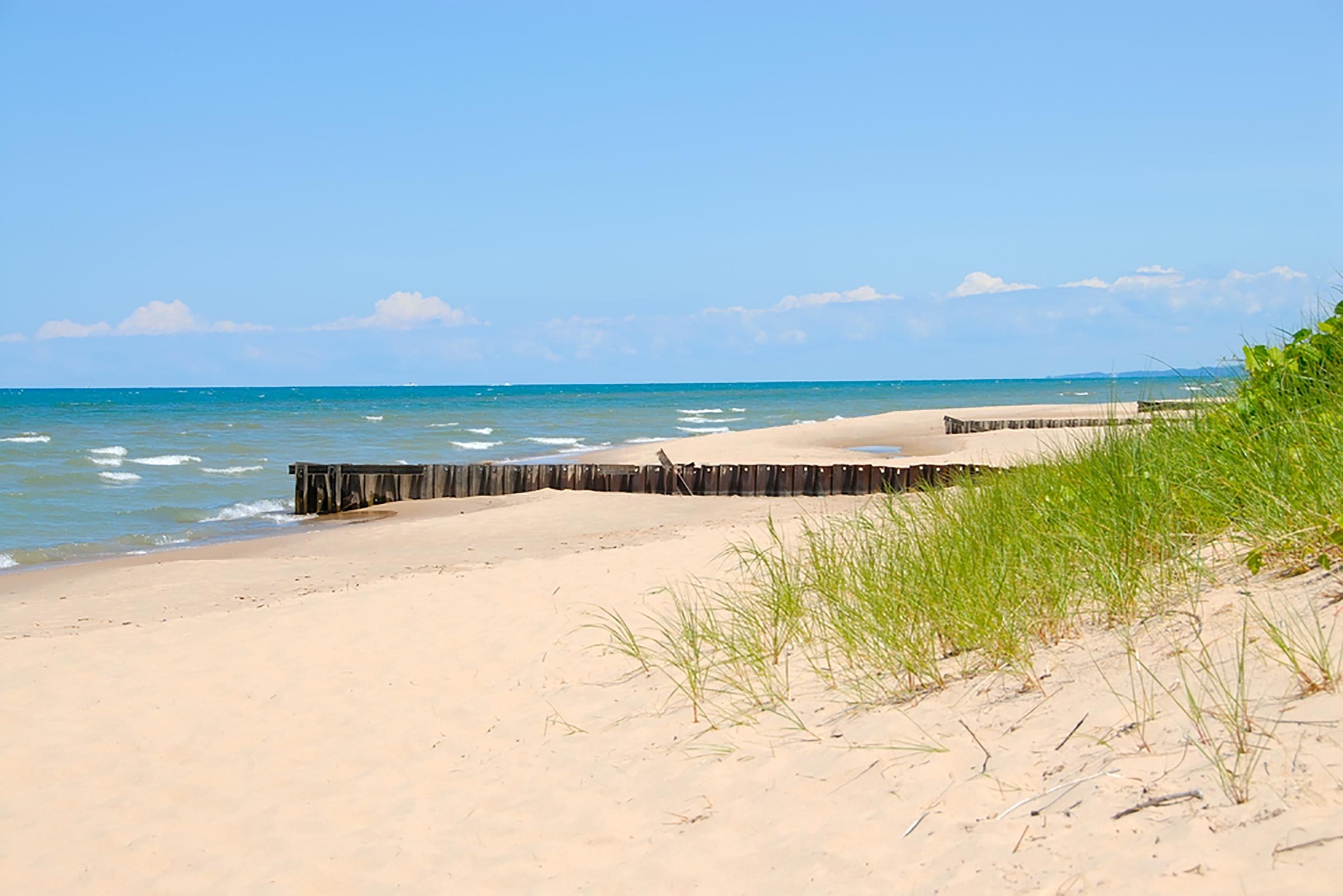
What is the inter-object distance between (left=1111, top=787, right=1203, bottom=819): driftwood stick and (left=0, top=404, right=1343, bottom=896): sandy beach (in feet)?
0.06

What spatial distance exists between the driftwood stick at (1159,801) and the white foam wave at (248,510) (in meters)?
16.5

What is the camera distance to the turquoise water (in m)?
15.8

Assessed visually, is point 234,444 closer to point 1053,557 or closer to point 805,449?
point 805,449

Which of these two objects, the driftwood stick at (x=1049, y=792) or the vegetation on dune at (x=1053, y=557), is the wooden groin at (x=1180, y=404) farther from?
the driftwood stick at (x=1049, y=792)

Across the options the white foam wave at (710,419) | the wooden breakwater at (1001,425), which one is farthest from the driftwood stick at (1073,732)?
the white foam wave at (710,419)

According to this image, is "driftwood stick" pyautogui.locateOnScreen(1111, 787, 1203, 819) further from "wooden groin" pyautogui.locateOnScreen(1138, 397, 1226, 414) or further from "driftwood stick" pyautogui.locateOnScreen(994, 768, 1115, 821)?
"wooden groin" pyautogui.locateOnScreen(1138, 397, 1226, 414)

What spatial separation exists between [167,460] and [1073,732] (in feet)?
92.5

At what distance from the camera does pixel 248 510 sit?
18172mm

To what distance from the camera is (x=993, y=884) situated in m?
2.68

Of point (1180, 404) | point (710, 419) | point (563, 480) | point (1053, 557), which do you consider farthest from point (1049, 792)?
point (710, 419)

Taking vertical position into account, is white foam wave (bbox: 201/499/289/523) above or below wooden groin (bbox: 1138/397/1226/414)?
below

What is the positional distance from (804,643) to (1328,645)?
2241 millimetres

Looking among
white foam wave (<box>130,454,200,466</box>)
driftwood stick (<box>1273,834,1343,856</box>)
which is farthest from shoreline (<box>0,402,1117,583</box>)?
driftwood stick (<box>1273,834,1343,856</box>)

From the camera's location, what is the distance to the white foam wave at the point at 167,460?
26434 mm
